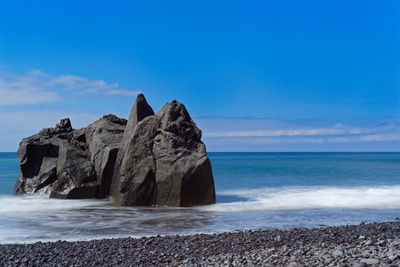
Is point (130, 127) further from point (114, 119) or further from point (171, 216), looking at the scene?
point (171, 216)

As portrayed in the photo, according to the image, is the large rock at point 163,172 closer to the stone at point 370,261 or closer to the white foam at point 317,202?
the white foam at point 317,202

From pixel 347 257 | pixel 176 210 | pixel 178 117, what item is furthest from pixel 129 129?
Result: pixel 347 257

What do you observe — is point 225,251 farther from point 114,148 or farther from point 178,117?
point 114,148

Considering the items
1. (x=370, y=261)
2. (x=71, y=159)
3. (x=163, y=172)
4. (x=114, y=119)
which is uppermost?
(x=114, y=119)

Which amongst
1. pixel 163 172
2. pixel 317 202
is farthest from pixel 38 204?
pixel 317 202

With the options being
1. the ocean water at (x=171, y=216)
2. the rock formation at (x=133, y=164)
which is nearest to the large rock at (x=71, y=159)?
the rock formation at (x=133, y=164)

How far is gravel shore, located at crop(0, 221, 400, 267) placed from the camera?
508cm

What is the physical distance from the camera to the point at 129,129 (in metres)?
13.1

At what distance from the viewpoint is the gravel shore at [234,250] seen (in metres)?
5.08

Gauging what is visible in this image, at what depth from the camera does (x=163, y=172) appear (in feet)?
37.1

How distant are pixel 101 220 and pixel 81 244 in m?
2.99

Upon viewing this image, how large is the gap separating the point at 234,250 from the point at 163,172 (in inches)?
224

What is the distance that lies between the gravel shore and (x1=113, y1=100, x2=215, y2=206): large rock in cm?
430

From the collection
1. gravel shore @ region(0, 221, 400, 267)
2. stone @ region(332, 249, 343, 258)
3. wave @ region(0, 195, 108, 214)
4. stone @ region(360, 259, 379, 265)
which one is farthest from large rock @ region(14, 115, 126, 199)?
stone @ region(360, 259, 379, 265)
